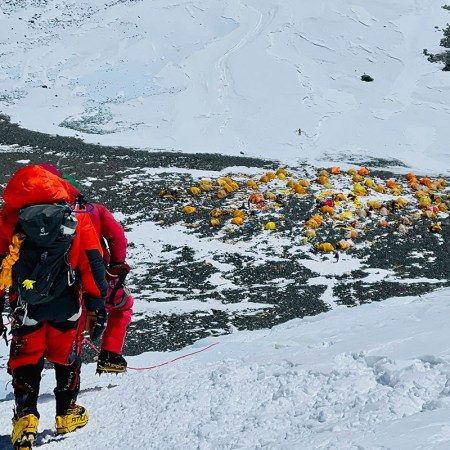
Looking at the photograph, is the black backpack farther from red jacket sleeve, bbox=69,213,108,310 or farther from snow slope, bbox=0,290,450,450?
snow slope, bbox=0,290,450,450

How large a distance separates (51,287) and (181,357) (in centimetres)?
209

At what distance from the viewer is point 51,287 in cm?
369

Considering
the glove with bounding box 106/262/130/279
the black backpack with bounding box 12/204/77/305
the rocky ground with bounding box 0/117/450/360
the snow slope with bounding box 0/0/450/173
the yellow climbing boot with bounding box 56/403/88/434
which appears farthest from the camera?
the snow slope with bounding box 0/0/450/173

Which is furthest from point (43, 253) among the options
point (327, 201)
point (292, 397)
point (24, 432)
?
point (327, 201)

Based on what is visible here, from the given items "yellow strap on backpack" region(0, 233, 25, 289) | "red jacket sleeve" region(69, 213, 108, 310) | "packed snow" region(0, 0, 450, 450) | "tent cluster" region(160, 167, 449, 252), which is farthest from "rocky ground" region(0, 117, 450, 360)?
"yellow strap on backpack" region(0, 233, 25, 289)

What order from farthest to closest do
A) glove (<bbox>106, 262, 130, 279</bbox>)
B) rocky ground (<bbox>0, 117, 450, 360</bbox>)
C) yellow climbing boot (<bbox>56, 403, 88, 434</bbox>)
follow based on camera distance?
rocky ground (<bbox>0, 117, 450, 360</bbox>) < glove (<bbox>106, 262, 130, 279</bbox>) < yellow climbing boot (<bbox>56, 403, 88, 434</bbox>)

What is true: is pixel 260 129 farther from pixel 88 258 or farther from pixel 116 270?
pixel 88 258

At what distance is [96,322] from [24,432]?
780 mm

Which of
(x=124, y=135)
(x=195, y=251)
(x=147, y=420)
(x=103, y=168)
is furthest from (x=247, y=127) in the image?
(x=147, y=420)

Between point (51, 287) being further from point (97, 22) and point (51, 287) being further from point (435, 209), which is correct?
point (97, 22)

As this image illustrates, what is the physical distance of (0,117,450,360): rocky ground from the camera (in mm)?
8109

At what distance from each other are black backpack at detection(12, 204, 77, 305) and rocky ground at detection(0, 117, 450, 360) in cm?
370

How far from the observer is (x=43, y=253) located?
355 cm

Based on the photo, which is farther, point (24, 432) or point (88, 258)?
point (88, 258)
